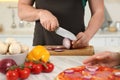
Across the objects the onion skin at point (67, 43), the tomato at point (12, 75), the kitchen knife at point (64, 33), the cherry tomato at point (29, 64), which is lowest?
the tomato at point (12, 75)

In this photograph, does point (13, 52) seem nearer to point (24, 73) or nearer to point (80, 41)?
point (24, 73)

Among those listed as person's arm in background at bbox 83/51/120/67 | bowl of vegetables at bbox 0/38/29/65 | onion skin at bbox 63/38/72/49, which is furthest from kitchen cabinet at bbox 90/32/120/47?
bowl of vegetables at bbox 0/38/29/65

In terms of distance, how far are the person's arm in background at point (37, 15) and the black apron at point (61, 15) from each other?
109 millimetres

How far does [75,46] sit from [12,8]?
2.26m

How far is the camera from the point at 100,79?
1065 millimetres

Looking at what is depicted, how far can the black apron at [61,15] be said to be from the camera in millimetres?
1968

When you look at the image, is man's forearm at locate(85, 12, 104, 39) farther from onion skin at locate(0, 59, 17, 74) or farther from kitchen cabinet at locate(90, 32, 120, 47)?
kitchen cabinet at locate(90, 32, 120, 47)

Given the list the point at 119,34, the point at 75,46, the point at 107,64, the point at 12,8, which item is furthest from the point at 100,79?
the point at 12,8

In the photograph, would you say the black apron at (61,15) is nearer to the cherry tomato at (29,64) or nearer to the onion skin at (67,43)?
the onion skin at (67,43)

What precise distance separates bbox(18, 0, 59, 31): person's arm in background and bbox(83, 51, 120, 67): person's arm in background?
0.38 metres

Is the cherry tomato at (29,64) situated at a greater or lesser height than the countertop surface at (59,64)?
greater

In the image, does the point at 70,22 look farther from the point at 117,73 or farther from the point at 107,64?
the point at 117,73

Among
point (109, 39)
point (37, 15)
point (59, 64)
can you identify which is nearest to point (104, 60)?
point (59, 64)

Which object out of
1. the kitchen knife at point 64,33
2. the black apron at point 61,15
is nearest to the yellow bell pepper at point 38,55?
the kitchen knife at point 64,33
